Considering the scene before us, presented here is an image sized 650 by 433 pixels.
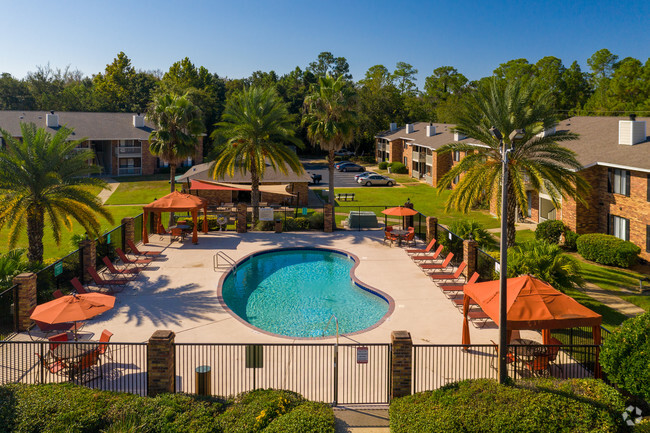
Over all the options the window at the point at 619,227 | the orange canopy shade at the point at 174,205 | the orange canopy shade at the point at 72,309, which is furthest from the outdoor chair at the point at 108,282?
the window at the point at 619,227

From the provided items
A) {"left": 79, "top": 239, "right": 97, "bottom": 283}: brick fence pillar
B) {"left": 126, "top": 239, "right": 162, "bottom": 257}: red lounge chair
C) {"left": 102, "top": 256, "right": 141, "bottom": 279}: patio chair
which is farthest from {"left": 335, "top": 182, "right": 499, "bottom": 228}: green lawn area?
{"left": 79, "top": 239, "right": 97, "bottom": 283}: brick fence pillar

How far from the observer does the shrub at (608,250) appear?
85.8 feet

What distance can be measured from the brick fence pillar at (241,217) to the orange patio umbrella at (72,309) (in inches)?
716

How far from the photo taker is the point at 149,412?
1126cm

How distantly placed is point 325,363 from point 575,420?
6.36m

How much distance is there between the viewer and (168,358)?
12641 millimetres

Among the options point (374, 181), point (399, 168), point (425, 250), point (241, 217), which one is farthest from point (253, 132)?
point (399, 168)

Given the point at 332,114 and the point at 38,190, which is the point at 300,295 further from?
the point at 332,114

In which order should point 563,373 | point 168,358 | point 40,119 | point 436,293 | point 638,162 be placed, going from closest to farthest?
point 168,358 → point 563,373 → point 436,293 → point 638,162 → point 40,119

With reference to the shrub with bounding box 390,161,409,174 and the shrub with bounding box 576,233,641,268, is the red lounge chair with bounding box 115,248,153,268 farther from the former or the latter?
the shrub with bounding box 390,161,409,174

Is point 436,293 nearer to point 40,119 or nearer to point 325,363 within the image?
point 325,363

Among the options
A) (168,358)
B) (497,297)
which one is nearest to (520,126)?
(497,297)

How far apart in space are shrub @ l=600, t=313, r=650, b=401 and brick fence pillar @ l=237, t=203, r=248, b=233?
24.4 m

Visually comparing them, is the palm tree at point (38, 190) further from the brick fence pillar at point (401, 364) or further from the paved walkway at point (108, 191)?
the paved walkway at point (108, 191)
